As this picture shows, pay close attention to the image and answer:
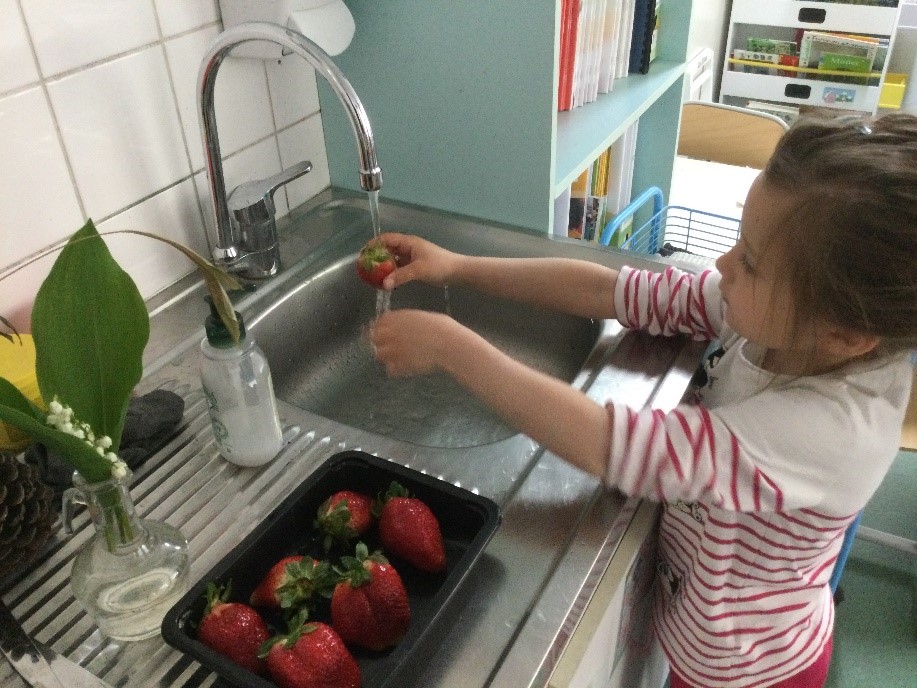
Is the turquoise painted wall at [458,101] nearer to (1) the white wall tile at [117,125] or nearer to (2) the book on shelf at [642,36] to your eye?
(1) the white wall tile at [117,125]

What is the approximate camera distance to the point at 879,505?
177 cm

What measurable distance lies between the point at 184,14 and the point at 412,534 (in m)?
0.72

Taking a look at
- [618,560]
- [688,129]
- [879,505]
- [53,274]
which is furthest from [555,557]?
[688,129]

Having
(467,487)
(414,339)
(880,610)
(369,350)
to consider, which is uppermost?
(414,339)

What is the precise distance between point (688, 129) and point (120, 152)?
1.63 m

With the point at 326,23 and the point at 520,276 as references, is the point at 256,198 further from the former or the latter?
the point at 520,276

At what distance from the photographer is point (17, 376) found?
0.78 meters

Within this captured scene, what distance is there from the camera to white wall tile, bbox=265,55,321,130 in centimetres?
112

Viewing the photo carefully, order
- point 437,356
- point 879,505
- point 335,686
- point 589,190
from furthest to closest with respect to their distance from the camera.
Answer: point 879,505, point 589,190, point 437,356, point 335,686

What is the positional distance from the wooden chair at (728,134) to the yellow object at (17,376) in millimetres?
1665

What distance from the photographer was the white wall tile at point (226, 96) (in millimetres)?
988

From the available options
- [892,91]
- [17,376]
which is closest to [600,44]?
[17,376]

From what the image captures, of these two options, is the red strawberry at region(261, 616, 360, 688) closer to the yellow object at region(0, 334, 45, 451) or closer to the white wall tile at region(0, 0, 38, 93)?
the yellow object at region(0, 334, 45, 451)

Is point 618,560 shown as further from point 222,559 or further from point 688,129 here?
point 688,129
